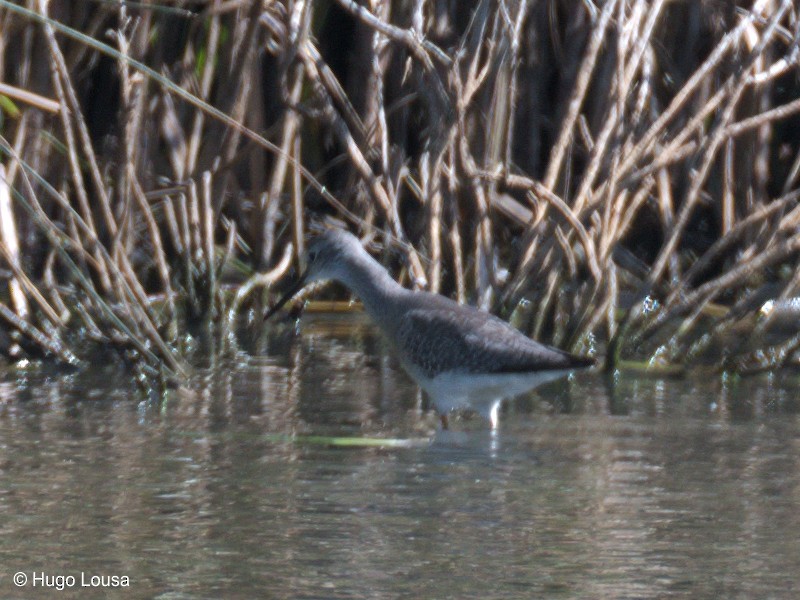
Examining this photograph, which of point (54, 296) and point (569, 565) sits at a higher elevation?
point (54, 296)

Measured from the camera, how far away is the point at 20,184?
6.52 meters

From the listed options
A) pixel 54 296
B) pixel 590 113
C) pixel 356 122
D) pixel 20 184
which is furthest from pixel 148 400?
pixel 590 113

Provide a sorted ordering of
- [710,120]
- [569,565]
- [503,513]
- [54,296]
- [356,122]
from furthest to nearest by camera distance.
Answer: [710,120] < [356,122] < [54,296] < [503,513] < [569,565]

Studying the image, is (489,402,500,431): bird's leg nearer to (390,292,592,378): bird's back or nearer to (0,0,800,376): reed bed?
(390,292,592,378): bird's back

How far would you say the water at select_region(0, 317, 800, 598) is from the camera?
11.9 ft

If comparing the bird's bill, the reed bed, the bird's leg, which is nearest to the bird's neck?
the bird's bill

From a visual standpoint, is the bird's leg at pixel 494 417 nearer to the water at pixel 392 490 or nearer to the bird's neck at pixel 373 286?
the water at pixel 392 490

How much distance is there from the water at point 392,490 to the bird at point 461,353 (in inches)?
5.1

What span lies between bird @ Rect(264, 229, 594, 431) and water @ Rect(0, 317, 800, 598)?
13cm

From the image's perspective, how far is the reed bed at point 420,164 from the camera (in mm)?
6176

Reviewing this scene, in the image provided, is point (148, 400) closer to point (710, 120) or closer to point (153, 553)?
point (153, 553)

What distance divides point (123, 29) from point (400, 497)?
2908 mm

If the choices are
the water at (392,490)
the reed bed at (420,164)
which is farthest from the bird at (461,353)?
the reed bed at (420,164)

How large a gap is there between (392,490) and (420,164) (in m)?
2.88
